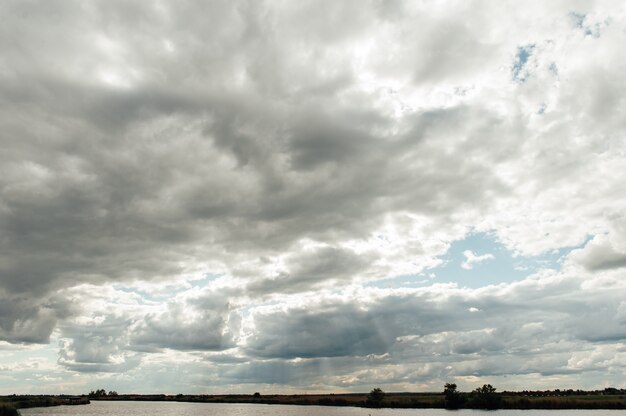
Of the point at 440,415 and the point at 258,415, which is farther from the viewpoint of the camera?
the point at 258,415

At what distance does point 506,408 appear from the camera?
198250 millimetres

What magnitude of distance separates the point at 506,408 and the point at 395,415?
175ft

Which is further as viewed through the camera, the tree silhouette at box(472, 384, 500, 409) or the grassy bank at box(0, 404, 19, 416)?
the tree silhouette at box(472, 384, 500, 409)

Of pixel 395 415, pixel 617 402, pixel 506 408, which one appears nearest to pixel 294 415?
pixel 395 415

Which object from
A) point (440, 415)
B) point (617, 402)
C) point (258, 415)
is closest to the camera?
point (440, 415)

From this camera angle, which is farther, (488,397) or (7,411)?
(488,397)

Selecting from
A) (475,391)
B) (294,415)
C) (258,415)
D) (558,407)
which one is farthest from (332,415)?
(558,407)

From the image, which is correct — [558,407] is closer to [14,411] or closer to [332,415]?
[332,415]

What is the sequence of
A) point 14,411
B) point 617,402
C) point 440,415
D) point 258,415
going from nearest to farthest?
point 14,411
point 440,415
point 617,402
point 258,415

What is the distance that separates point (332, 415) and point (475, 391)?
5556 cm

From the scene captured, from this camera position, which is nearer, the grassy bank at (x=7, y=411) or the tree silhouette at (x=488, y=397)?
the grassy bank at (x=7, y=411)

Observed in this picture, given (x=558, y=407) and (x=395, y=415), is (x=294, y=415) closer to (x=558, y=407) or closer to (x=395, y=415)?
(x=395, y=415)

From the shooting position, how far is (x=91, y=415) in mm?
199500

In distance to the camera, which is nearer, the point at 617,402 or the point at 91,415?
the point at 617,402
